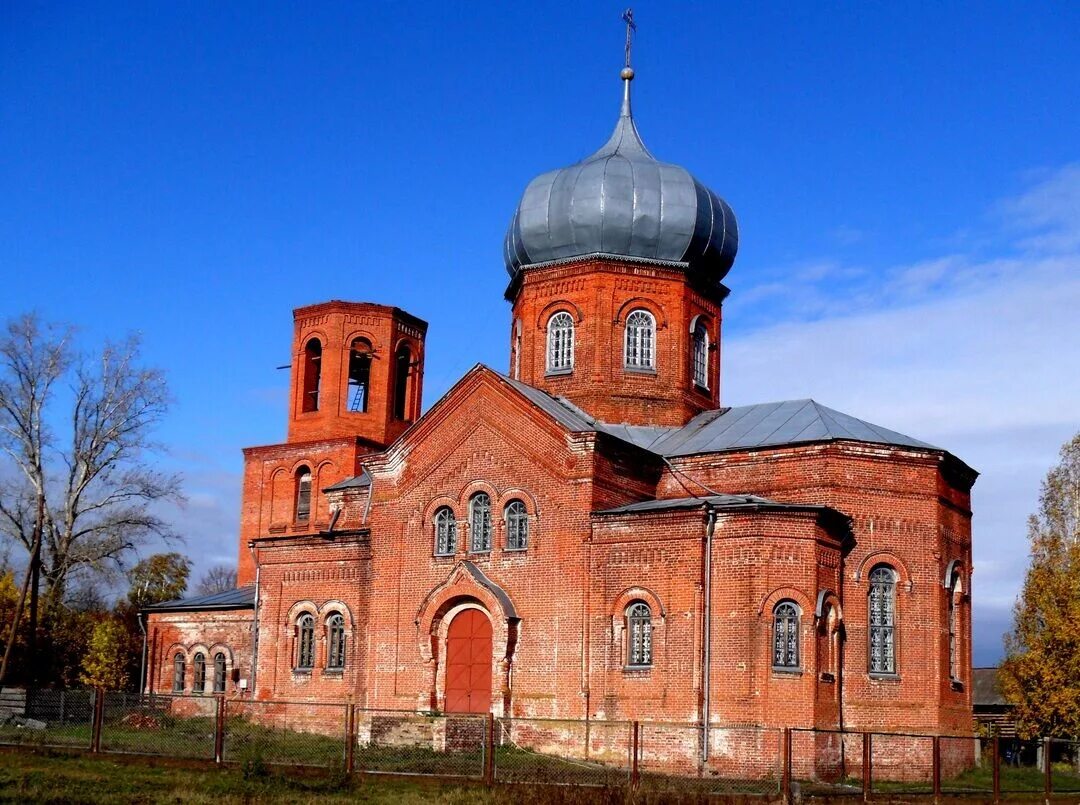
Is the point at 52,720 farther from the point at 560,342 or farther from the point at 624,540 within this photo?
the point at 560,342

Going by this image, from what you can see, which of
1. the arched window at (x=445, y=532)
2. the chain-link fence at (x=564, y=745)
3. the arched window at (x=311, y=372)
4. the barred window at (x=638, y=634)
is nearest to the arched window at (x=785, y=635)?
the barred window at (x=638, y=634)

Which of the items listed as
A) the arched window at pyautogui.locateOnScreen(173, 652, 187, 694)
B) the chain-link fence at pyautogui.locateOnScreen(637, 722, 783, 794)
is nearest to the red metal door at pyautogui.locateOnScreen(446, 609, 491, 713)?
the chain-link fence at pyautogui.locateOnScreen(637, 722, 783, 794)

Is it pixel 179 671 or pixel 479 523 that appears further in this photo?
pixel 179 671

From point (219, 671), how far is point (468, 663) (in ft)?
28.4

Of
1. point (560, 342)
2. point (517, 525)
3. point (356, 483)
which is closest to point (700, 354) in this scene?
point (560, 342)

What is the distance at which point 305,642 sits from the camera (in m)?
26.4

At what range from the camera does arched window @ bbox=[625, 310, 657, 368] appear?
92.1ft

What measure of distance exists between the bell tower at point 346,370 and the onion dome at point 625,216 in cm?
789

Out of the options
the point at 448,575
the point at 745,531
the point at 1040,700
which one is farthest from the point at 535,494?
the point at 1040,700

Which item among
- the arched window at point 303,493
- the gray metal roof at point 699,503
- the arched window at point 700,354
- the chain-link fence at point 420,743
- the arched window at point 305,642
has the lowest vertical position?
the chain-link fence at point 420,743

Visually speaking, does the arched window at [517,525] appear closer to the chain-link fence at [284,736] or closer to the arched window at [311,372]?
the chain-link fence at [284,736]

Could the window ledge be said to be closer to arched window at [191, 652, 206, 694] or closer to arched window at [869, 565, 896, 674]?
arched window at [869, 565, 896, 674]

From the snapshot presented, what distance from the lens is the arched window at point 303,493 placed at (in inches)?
1401

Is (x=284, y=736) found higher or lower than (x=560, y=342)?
lower
